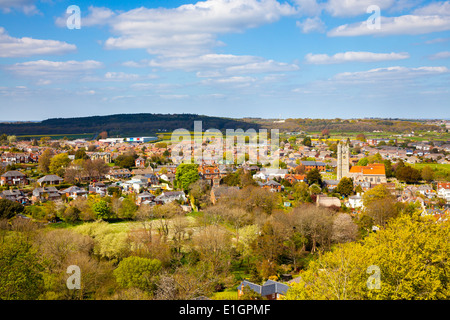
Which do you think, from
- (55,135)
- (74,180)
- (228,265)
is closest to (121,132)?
(55,135)

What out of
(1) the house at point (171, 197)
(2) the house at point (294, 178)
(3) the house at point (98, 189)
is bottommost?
(1) the house at point (171, 197)

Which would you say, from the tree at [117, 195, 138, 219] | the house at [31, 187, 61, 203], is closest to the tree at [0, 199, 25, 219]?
the house at [31, 187, 61, 203]

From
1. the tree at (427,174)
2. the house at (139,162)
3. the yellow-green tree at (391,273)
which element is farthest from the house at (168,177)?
the yellow-green tree at (391,273)

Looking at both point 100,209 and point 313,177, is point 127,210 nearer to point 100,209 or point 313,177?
point 100,209

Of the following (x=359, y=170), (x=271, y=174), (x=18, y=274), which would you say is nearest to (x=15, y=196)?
(x=18, y=274)

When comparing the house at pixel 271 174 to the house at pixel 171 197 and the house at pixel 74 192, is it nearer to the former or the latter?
the house at pixel 171 197

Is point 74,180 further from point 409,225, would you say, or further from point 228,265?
point 409,225

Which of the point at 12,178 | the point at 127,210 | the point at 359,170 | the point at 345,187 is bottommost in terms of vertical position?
the point at 127,210
